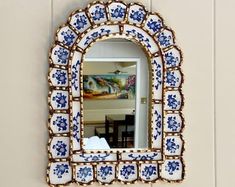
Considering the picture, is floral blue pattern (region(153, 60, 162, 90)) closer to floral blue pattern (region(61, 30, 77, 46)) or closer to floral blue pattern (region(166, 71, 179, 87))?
floral blue pattern (region(166, 71, 179, 87))

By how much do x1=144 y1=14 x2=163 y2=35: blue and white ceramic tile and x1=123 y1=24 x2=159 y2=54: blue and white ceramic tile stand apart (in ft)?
0.06

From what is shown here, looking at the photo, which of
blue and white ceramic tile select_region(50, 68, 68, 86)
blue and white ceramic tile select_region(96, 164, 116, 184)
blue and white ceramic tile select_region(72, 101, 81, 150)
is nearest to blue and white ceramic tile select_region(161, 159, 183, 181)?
blue and white ceramic tile select_region(96, 164, 116, 184)

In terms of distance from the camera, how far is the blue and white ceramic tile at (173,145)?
0.93 m

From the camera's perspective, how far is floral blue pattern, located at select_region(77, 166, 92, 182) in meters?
0.89

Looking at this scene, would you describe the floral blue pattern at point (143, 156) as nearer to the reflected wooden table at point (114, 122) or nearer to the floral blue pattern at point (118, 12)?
the reflected wooden table at point (114, 122)

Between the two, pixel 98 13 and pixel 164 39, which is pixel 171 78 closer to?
pixel 164 39

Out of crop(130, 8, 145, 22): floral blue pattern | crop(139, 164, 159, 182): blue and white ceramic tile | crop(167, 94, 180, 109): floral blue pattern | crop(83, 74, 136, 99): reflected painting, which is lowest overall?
crop(139, 164, 159, 182): blue and white ceramic tile

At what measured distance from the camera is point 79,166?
89cm

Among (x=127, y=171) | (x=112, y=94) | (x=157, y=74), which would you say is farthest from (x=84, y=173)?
(x=157, y=74)

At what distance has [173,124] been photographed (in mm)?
931

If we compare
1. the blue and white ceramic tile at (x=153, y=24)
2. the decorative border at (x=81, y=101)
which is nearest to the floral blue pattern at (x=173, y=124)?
the decorative border at (x=81, y=101)

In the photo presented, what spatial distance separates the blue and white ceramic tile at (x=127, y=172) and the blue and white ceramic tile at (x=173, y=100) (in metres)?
0.19

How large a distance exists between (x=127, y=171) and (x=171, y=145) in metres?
0.14
